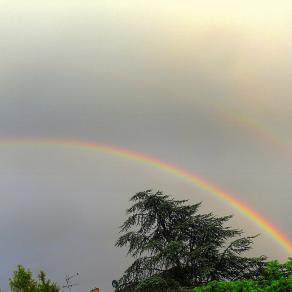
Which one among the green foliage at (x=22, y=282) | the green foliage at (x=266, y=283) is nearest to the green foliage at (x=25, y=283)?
the green foliage at (x=22, y=282)

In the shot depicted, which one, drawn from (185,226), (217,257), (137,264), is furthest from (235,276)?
(137,264)

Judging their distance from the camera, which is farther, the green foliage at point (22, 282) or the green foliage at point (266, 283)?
the green foliage at point (22, 282)

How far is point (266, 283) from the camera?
41.7 feet

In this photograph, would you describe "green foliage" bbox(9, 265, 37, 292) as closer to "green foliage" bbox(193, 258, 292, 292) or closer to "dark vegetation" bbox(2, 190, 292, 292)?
"dark vegetation" bbox(2, 190, 292, 292)

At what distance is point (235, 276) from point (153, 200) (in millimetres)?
5160

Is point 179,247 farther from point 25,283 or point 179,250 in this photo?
point 25,283

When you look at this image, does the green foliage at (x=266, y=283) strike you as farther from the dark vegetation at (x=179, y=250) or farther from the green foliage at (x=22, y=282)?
the green foliage at (x=22, y=282)

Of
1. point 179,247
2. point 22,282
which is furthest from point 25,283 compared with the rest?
point 179,247

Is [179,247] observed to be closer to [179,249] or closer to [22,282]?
[179,249]

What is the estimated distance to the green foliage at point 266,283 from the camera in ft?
36.3

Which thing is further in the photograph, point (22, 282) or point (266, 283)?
point (22, 282)

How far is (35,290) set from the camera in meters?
24.2

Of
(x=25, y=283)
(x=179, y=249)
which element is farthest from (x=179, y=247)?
(x=25, y=283)

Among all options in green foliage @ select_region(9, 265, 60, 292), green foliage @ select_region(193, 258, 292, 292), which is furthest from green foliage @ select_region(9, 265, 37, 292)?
green foliage @ select_region(193, 258, 292, 292)
